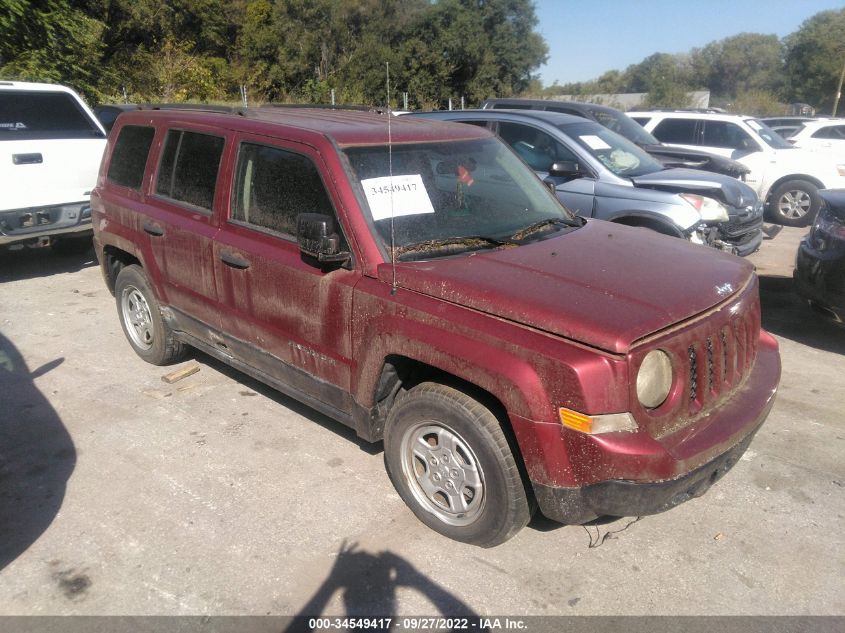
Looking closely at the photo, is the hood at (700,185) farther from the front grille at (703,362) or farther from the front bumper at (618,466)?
the front bumper at (618,466)

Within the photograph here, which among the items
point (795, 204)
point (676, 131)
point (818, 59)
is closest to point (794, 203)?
point (795, 204)

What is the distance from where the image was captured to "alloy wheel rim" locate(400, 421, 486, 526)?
10.1 feet

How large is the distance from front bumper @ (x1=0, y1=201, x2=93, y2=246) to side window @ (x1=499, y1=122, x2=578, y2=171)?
4849mm

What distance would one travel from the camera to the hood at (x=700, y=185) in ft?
23.4

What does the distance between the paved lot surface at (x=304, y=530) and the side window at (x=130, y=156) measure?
155 centimetres

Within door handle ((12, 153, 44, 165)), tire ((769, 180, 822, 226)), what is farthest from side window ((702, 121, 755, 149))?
door handle ((12, 153, 44, 165))

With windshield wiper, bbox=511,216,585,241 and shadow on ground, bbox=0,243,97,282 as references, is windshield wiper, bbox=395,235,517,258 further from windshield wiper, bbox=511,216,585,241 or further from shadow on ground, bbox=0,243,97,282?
shadow on ground, bbox=0,243,97,282

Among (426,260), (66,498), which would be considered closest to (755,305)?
(426,260)

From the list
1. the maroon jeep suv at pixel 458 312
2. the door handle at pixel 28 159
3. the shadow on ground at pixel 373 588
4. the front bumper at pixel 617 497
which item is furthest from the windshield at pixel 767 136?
the shadow on ground at pixel 373 588

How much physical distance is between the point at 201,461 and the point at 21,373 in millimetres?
2178

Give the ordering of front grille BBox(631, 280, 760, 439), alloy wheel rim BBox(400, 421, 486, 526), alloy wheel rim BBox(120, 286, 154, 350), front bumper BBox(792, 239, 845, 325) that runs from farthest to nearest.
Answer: front bumper BBox(792, 239, 845, 325) → alloy wheel rim BBox(120, 286, 154, 350) → alloy wheel rim BBox(400, 421, 486, 526) → front grille BBox(631, 280, 760, 439)

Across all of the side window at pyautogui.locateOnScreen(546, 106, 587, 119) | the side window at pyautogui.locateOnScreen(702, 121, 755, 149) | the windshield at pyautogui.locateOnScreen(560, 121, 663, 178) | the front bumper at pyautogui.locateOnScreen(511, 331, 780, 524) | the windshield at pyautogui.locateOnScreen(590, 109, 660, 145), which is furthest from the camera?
the side window at pyautogui.locateOnScreen(702, 121, 755, 149)

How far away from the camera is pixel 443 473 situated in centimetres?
321

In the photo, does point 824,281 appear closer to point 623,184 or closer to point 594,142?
point 623,184
